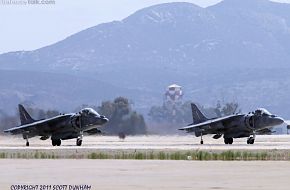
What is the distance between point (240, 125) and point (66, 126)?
12554 millimetres

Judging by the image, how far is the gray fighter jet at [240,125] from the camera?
66.2m

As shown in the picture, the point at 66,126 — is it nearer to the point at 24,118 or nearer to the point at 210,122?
the point at 24,118

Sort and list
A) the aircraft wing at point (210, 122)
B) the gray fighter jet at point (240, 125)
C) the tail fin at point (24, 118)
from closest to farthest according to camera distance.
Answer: the gray fighter jet at point (240, 125), the aircraft wing at point (210, 122), the tail fin at point (24, 118)

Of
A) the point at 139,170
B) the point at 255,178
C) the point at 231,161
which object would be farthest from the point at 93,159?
the point at 255,178

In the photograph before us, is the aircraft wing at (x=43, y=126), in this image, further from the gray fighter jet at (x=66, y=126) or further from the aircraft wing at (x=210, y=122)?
the aircraft wing at (x=210, y=122)

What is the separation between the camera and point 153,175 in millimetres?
29453

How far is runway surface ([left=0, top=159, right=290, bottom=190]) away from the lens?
25.4m

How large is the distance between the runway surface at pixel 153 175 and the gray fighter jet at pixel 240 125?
29491 millimetres

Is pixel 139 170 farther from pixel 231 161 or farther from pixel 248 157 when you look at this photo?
pixel 248 157

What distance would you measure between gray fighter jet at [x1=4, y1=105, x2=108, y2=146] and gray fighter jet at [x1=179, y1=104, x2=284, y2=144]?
8.19 metres

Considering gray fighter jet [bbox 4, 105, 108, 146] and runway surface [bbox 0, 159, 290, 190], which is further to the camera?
gray fighter jet [bbox 4, 105, 108, 146]

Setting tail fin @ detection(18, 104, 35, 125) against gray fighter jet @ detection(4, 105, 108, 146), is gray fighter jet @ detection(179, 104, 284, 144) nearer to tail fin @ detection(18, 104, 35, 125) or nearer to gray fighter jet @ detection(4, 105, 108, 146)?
gray fighter jet @ detection(4, 105, 108, 146)

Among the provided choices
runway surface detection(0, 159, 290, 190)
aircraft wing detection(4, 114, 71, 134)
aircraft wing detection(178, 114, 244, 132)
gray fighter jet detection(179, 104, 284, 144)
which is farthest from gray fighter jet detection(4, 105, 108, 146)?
runway surface detection(0, 159, 290, 190)

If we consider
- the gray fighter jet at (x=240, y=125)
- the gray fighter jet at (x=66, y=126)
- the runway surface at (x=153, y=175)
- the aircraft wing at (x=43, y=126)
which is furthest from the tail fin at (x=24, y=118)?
the runway surface at (x=153, y=175)
